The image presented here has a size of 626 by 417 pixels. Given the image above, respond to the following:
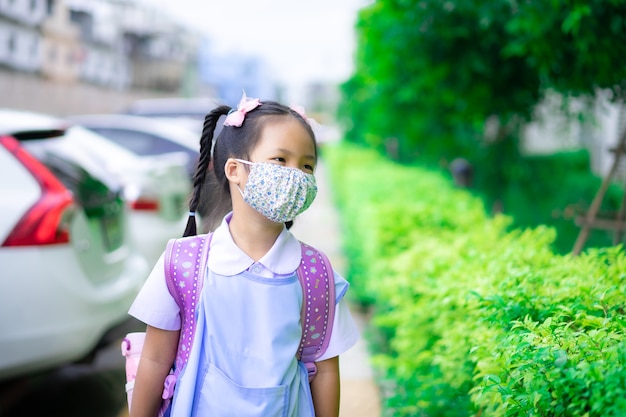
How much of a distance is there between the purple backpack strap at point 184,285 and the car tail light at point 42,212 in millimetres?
1894

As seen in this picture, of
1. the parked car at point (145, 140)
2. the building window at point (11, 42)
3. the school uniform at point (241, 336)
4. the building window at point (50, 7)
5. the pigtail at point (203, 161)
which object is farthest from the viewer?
the building window at point (50, 7)

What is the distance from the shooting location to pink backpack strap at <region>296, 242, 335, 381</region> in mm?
2074

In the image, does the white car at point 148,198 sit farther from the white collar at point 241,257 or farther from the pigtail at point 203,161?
the white collar at point 241,257

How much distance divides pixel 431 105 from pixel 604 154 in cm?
456

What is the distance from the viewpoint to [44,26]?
22.0 m

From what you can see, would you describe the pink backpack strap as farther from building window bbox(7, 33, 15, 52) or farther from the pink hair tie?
building window bbox(7, 33, 15, 52)

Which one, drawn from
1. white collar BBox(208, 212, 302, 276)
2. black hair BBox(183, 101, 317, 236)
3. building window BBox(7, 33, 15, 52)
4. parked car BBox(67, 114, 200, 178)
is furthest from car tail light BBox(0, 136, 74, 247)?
building window BBox(7, 33, 15, 52)

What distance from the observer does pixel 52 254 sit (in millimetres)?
3799

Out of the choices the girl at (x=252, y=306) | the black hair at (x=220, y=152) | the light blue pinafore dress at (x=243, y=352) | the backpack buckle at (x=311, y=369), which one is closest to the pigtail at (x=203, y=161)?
the black hair at (x=220, y=152)

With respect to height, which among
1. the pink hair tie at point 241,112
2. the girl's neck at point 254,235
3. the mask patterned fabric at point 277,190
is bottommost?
the girl's neck at point 254,235

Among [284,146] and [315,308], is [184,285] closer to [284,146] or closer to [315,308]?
[315,308]

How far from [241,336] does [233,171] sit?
471 mm

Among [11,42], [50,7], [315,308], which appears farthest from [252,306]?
[50,7]

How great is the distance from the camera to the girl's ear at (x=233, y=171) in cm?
211
